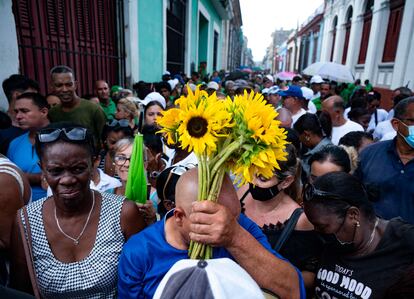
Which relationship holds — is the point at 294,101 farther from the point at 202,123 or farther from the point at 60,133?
the point at 202,123

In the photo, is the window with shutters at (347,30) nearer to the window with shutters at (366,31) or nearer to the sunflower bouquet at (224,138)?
the window with shutters at (366,31)

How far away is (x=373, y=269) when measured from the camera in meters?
1.66

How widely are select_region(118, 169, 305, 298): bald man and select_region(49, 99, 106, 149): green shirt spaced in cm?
289

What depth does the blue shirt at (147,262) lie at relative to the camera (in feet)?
4.25

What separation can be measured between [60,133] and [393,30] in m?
16.0

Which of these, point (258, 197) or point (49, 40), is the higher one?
point (49, 40)

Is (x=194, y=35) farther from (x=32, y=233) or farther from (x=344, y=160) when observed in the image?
(x=32, y=233)

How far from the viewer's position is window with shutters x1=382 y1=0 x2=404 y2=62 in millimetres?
12922

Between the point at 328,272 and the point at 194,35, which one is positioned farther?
the point at 194,35

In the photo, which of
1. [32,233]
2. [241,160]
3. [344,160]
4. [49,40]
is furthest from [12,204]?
[49,40]

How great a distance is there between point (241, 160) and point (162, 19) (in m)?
9.20

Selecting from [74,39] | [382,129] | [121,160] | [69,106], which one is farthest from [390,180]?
[74,39]

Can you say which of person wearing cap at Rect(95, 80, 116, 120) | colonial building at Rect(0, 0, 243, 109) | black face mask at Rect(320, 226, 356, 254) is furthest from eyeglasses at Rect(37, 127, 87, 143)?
person wearing cap at Rect(95, 80, 116, 120)

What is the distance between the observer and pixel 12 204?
6.07 ft
